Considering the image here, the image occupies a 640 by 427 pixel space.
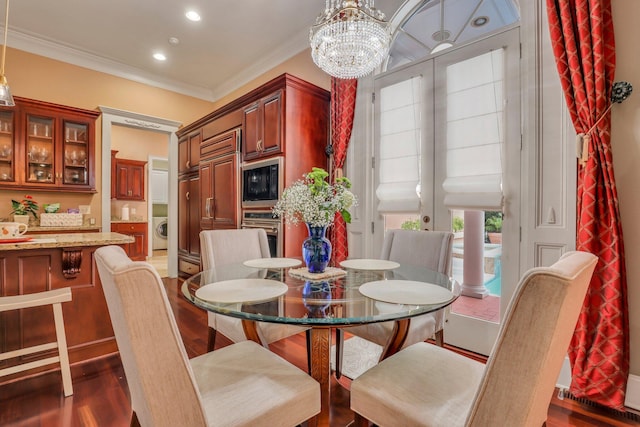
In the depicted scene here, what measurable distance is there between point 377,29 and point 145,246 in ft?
21.3

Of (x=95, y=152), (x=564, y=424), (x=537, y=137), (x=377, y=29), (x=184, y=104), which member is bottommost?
(x=564, y=424)

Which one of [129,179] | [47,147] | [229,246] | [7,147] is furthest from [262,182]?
[129,179]

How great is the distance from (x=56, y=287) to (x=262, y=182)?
1809mm

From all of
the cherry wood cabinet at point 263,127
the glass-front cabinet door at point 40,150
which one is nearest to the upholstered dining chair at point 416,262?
the cherry wood cabinet at point 263,127

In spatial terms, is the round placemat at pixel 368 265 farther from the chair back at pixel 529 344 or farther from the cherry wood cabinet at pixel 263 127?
the cherry wood cabinet at pixel 263 127

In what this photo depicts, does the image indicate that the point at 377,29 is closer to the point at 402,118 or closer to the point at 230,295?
the point at 402,118

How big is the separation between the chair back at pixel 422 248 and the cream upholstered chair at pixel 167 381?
3.86 ft

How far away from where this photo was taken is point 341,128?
9.98 ft

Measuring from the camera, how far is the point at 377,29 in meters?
1.87

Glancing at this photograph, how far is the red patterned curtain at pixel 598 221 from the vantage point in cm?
163

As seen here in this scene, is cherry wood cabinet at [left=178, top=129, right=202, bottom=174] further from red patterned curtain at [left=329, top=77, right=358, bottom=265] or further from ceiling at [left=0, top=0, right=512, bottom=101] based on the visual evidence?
red patterned curtain at [left=329, top=77, right=358, bottom=265]

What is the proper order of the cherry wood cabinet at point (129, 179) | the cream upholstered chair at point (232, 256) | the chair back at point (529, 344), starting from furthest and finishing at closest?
the cherry wood cabinet at point (129, 179) → the cream upholstered chair at point (232, 256) → the chair back at point (529, 344)

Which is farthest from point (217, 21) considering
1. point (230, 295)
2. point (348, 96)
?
point (230, 295)

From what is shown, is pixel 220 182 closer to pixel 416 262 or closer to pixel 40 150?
pixel 40 150
